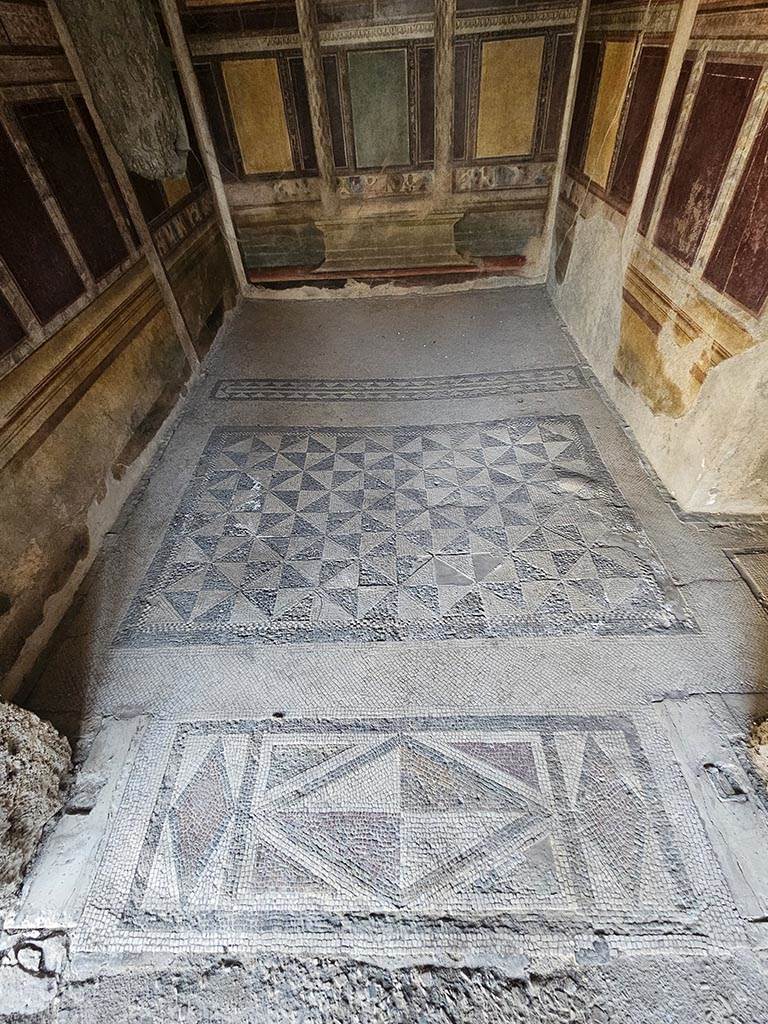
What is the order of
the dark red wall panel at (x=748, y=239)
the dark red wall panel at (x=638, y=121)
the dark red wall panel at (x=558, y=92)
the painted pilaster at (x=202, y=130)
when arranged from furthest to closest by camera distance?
the dark red wall panel at (x=558, y=92), the painted pilaster at (x=202, y=130), the dark red wall panel at (x=638, y=121), the dark red wall panel at (x=748, y=239)

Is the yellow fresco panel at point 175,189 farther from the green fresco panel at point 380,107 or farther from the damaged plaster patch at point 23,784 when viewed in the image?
the damaged plaster patch at point 23,784

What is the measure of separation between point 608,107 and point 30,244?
2.94 m

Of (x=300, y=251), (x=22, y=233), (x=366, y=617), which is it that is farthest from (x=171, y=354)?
(x=366, y=617)

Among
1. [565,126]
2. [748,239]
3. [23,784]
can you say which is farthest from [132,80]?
[23,784]

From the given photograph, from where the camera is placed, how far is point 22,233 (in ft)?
6.22

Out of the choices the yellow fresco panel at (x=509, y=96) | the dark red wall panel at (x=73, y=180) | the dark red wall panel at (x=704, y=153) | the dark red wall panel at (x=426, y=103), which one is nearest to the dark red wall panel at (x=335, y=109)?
the dark red wall panel at (x=426, y=103)

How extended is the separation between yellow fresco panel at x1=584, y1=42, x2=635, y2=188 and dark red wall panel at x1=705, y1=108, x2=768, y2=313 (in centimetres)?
128

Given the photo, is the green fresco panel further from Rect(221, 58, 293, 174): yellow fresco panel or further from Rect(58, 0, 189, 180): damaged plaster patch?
Rect(58, 0, 189, 180): damaged plaster patch

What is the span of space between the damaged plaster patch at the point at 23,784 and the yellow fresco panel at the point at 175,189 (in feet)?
9.43

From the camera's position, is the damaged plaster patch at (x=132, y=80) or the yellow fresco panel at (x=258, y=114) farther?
the yellow fresco panel at (x=258, y=114)

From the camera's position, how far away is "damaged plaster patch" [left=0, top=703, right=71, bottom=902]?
50.2 inches

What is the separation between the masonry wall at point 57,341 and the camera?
1.79 meters

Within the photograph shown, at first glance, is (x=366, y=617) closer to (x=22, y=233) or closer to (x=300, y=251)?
(x=22, y=233)

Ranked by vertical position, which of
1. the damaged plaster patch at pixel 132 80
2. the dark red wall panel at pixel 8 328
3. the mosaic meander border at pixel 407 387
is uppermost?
the damaged plaster patch at pixel 132 80
